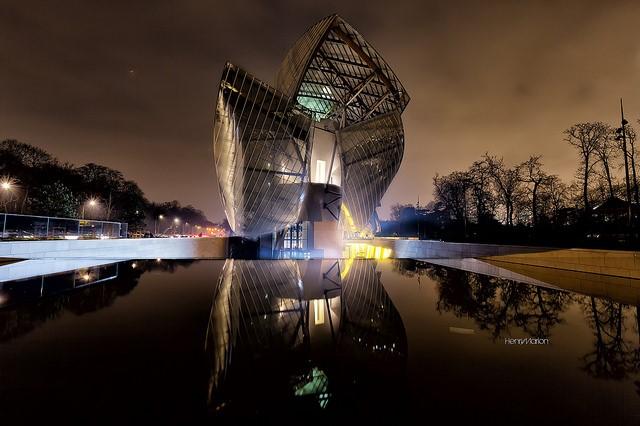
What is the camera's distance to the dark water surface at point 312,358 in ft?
6.90

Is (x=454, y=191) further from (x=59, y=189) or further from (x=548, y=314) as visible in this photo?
(x=59, y=189)

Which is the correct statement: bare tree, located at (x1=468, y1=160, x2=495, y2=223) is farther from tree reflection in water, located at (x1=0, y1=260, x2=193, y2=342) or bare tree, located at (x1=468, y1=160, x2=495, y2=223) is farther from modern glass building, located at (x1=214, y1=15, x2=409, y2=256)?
tree reflection in water, located at (x1=0, y1=260, x2=193, y2=342)

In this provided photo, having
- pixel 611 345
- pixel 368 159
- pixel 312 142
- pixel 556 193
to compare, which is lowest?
pixel 611 345

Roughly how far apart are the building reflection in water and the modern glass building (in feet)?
60.9

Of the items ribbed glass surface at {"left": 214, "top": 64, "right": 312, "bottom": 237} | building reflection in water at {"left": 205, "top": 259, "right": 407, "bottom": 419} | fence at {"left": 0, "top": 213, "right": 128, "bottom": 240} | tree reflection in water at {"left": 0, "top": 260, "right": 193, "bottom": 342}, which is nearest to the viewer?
building reflection in water at {"left": 205, "top": 259, "right": 407, "bottom": 419}

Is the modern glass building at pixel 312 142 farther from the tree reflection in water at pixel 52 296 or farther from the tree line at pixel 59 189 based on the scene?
the tree line at pixel 59 189

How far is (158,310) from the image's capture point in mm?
4723

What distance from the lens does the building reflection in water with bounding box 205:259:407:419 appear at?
2227 millimetres

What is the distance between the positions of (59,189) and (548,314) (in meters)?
47.2

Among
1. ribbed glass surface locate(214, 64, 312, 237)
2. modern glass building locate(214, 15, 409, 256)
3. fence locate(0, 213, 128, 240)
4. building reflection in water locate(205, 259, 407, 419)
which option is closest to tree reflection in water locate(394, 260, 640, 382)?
building reflection in water locate(205, 259, 407, 419)

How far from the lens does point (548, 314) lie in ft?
16.1

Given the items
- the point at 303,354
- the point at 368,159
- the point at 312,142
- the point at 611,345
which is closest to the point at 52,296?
the point at 303,354

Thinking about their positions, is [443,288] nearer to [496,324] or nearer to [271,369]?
[496,324]

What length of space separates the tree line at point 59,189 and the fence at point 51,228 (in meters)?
14.6
